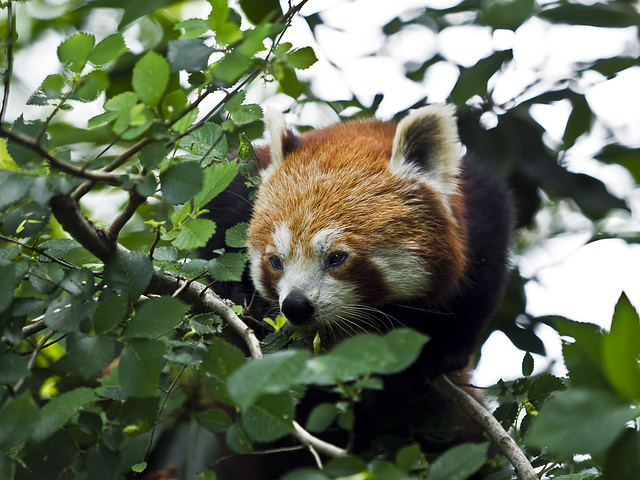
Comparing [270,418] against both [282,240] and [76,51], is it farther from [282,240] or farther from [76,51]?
[282,240]

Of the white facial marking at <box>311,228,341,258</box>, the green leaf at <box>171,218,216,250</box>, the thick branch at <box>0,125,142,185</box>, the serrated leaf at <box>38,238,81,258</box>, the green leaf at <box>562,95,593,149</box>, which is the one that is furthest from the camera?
the green leaf at <box>562,95,593,149</box>

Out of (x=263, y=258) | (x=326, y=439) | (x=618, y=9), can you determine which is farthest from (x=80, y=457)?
(x=618, y=9)

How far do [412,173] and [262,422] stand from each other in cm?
182

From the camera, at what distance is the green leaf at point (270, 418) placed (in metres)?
1.05

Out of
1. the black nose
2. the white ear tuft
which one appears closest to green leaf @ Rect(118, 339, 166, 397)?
the black nose

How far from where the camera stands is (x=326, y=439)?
9.02 feet

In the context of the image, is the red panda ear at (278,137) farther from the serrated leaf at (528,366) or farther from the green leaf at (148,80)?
the green leaf at (148,80)

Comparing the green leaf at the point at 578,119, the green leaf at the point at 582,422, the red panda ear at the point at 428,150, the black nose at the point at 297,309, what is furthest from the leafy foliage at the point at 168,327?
the green leaf at the point at 578,119

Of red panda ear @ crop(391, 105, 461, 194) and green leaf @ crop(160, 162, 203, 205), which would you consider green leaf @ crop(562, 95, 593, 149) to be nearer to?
red panda ear @ crop(391, 105, 461, 194)

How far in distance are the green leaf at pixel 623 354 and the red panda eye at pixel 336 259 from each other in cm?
161

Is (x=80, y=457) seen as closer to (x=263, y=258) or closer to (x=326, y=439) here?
(x=263, y=258)

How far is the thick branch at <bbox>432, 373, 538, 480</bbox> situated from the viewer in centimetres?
171

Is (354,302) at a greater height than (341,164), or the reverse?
(341,164)

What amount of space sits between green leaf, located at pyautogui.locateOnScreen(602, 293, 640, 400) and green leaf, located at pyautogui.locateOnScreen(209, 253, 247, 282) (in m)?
0.90
